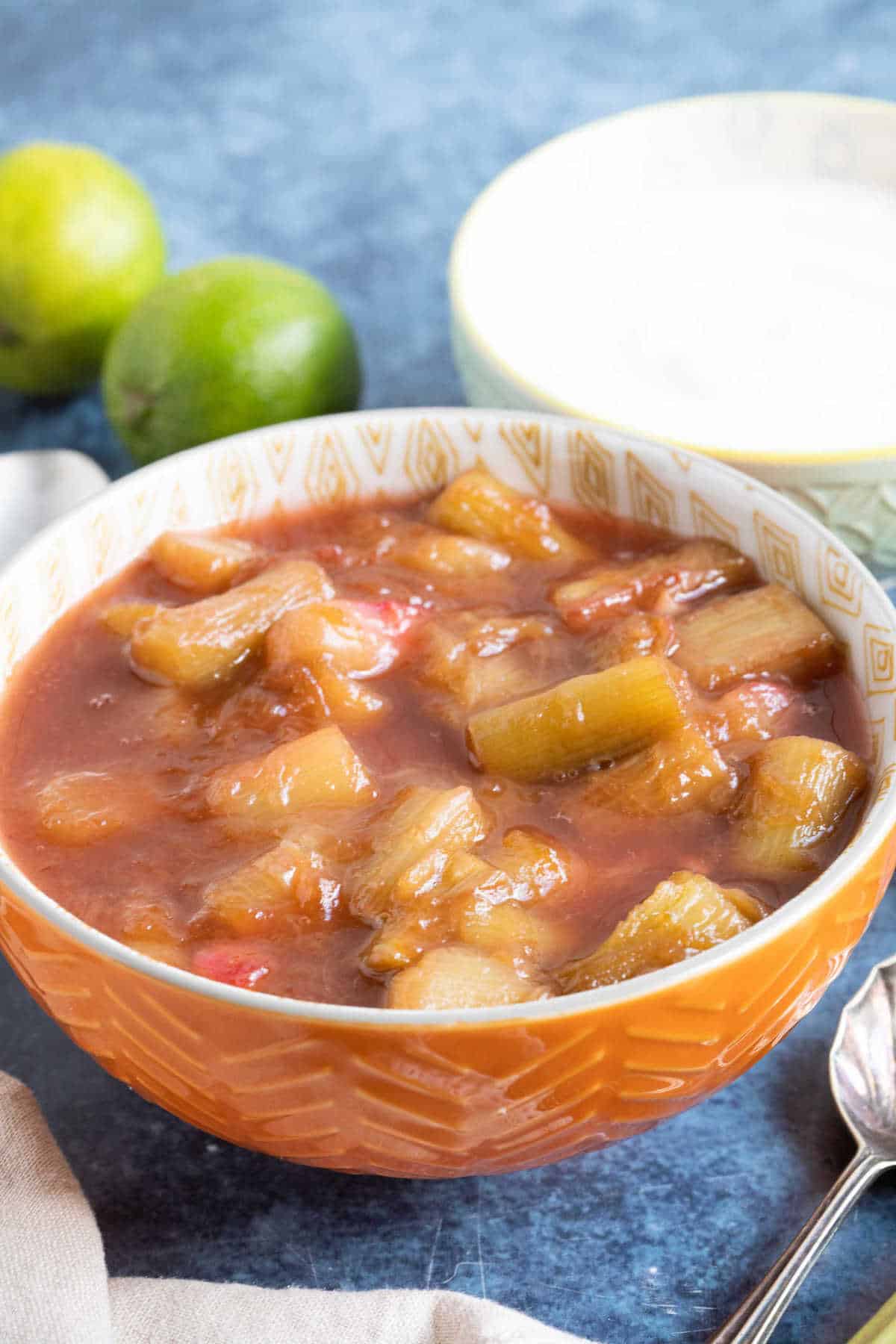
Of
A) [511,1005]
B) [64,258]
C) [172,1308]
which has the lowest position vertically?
[172,1308]

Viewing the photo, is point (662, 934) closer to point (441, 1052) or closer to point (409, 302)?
point (441, 1052)

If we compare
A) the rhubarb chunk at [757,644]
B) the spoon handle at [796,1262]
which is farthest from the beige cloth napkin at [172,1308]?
the rhubarb chunk at [757,644]

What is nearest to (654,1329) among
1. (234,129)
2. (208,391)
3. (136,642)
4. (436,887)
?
(436,887)

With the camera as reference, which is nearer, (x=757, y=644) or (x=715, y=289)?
(x=757, y=644)

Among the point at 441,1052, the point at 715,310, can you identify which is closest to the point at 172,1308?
the point at 441,1052

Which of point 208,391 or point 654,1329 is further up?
point 208,391

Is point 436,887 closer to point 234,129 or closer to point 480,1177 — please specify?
point 480,1177
